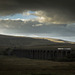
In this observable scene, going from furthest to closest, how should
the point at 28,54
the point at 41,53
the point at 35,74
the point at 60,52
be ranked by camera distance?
the point at 28,54
the point at 41,53
the point at 60,52
the point at 35,74

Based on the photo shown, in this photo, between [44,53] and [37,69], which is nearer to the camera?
[37,69]

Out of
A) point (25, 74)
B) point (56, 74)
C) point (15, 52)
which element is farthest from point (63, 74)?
point (15, 52)

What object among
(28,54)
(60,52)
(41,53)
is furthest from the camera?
(28,54)

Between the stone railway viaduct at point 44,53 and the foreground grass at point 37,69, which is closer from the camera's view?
the foreground grass at point 37,69

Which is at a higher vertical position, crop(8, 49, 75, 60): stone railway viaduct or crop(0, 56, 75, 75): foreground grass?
crop(0, 56, 75, 75): foreground grass

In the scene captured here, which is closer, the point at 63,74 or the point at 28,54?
the point at 63,74

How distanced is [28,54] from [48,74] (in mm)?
72192

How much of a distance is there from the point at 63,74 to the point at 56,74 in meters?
1.32

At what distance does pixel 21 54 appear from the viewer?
313ft

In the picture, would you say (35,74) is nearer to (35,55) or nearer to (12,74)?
(12,74)

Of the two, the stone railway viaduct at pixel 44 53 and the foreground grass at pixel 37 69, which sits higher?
the foreground grass at pixel 37 69

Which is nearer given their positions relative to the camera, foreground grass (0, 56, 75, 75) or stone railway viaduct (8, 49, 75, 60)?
foreground grass (0, 56, 75, 75)

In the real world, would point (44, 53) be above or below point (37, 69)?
below

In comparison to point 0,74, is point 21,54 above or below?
below
